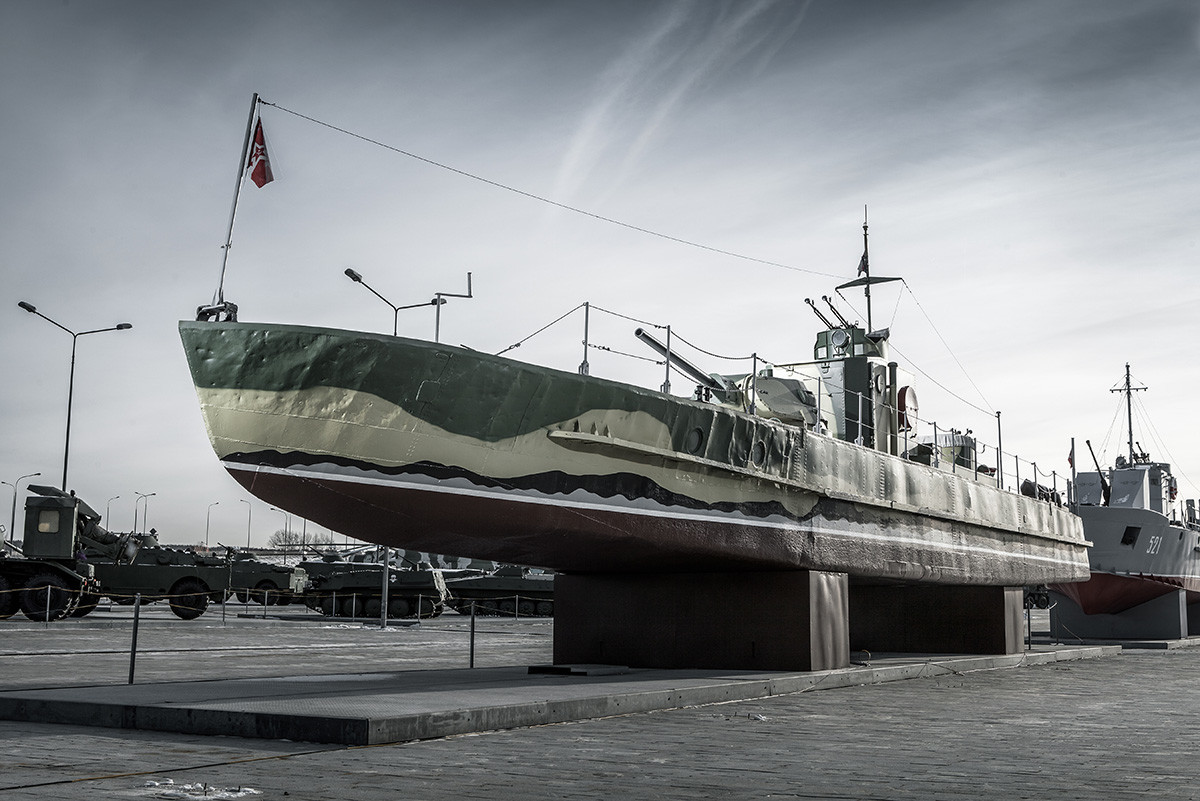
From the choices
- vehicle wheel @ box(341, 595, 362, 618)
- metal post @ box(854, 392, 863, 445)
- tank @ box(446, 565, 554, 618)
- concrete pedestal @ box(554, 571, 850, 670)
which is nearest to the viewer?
concrete pedestal @ box(554, 571, 850, 670)

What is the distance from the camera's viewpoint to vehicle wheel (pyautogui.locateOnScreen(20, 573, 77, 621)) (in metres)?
22.9

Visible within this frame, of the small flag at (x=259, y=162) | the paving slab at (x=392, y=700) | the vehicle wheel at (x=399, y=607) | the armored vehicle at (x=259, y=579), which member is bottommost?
the paving slab at (x=392, y=700)

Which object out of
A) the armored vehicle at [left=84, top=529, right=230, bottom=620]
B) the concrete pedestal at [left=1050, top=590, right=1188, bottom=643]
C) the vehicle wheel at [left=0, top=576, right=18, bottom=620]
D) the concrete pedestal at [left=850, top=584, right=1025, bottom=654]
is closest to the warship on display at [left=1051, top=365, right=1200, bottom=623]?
the concrete pedestal at [left=1050, top=590, right=1188, bottom=643]

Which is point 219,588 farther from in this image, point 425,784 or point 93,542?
point 425,784

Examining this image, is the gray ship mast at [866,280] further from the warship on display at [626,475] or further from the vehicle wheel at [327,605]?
the vehicle wheel at [327,605]

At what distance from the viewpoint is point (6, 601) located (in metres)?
23.2

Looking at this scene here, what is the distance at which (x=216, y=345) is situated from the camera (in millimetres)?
8555

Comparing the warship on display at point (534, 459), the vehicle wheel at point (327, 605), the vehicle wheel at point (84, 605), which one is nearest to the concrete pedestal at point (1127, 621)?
the warship on display at point (534, 459)

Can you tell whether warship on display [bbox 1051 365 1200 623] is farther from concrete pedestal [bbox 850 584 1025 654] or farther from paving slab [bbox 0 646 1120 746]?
paving slab [bbox 0 646 1120 746]

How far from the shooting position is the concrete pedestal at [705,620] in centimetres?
1106

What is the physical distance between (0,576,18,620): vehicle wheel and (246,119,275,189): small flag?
1683 centimetres

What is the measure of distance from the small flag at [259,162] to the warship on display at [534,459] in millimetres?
1704

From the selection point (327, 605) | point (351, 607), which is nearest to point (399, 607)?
point (351, 607)

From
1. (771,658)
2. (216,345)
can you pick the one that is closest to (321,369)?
(216,345)
